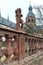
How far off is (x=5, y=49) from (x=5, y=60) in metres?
Result: 0.26

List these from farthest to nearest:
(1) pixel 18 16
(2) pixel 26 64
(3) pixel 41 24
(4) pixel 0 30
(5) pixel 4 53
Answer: (3) pixel 41 24 → (2) pixel 26 64 → (1) pixel 18 16 → (5) pixel 4 53 → (4) pixel 0 30

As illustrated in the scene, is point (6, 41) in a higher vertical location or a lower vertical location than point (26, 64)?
higher

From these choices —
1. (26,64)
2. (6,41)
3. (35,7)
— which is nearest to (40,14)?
(35,7)

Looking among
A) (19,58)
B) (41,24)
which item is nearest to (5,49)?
(19,58)

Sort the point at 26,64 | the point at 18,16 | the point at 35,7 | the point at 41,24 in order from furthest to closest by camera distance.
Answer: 1. the point at 41,24
2. the point at 35,7
3. the point at 26,64
4. the point at 18,16

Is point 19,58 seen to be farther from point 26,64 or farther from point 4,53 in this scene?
point 4,53

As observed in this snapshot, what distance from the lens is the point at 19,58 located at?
16.8 ft

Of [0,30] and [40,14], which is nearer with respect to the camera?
[0,30]

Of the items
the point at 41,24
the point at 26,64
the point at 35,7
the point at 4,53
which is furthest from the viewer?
the point at 41,24

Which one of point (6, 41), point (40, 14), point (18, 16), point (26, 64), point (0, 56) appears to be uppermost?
point (40, 14)

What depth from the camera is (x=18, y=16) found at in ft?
16.7

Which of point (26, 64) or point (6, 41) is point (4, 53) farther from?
point (26, 64)

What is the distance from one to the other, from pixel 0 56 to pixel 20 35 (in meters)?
1.56

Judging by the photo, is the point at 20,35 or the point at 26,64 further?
the point at 26,64
